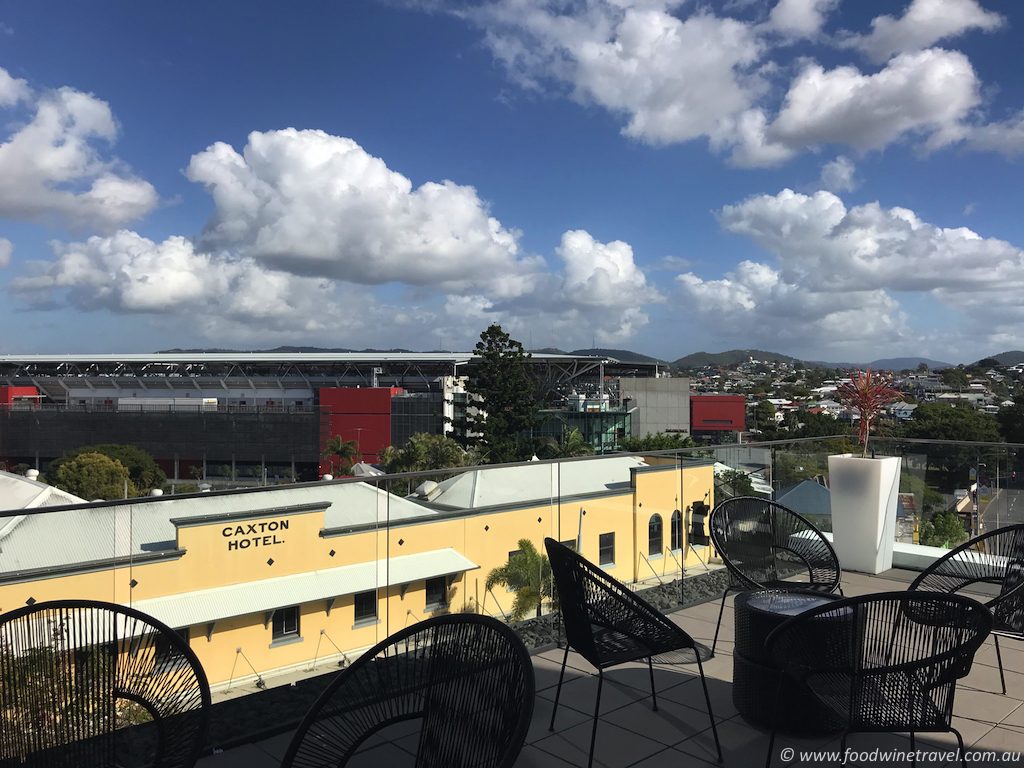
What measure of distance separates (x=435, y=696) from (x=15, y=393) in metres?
77.1

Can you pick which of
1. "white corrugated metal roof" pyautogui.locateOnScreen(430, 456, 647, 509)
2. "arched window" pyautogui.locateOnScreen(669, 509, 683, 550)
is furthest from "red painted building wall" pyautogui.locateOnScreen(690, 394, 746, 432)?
"white corrugated metal roof" pyautogui.locateOnScreen(430, 456, 647, 509)

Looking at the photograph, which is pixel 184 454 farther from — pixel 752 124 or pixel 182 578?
pixel 182 578

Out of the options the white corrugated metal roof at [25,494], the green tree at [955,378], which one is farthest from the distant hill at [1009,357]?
the white corrugated metal roof at [25,494]

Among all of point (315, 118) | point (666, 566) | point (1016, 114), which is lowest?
point (666, 566)

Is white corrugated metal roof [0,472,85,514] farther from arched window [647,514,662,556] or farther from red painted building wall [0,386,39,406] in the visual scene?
red painted building wall [0,386,39,406]

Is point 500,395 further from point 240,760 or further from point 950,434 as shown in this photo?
point 240,760

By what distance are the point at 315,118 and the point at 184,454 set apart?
1540 inches

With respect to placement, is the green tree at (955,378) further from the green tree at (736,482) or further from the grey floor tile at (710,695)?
the grey floor tile at (710,695)

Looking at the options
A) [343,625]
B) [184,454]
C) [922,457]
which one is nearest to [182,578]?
[343,625]

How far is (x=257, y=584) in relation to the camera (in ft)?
9.15

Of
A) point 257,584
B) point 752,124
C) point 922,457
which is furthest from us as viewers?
point 752,124

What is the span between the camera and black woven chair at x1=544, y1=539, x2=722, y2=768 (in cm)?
238

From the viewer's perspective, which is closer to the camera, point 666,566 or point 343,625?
point 343,625

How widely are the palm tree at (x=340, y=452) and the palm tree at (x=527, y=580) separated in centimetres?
4759
